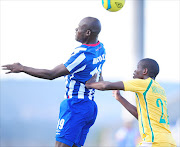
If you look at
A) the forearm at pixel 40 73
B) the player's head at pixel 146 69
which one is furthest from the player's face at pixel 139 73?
the forearm at pixel 40 73

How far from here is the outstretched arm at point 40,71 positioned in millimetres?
5352

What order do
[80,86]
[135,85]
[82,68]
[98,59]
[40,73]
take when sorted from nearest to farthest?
[135,85] → [40,73] → [82,68] → [80,86] → [98,59]

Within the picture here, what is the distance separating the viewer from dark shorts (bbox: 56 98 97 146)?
224 inches

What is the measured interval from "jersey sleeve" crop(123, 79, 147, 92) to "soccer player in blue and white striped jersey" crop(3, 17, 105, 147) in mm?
727

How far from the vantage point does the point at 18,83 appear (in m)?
22.1

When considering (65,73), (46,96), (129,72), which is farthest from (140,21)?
(46,96)

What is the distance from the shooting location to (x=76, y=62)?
5.61 meters

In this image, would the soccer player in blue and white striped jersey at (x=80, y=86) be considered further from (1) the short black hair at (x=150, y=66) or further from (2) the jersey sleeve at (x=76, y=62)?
(1) the short black hair at (x=150, y=66)

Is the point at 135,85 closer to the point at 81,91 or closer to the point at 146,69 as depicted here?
the point at 146,69

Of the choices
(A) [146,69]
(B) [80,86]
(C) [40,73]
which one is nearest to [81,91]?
(B) [80,86]

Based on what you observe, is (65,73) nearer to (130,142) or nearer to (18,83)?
(130,142)

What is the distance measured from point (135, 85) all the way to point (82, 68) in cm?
83

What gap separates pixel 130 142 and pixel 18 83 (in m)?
12.4

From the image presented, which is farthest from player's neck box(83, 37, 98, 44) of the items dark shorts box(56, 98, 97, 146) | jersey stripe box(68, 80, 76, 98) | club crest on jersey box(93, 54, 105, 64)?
dark shorts box(56, 98, 97, 146)
